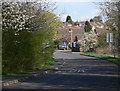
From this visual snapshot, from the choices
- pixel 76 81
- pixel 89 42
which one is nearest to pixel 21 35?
pixel 76 81

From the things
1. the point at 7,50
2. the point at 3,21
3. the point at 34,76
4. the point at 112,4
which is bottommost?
the point at 34,76

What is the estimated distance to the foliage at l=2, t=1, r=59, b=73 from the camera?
17797mm

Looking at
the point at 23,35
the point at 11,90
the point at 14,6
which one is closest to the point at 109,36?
the point at 23,35

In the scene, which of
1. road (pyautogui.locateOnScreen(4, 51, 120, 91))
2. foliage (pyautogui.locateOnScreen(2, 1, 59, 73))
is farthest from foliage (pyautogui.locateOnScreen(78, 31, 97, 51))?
road (pyautogui.locateOnScreen(4, 51, 120, 91))

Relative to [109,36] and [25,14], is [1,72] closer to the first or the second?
[25,14]

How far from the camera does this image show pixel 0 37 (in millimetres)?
19797

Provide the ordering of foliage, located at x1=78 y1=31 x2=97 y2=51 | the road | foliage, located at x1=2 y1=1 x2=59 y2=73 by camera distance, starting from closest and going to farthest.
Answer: the road < foliage, located at x1=2 y1=1 x2=59 y2=73 < foliage, located at x1=78 y1=31 x2=97 y2=51

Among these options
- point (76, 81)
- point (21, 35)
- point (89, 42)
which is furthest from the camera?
point (89, 42)

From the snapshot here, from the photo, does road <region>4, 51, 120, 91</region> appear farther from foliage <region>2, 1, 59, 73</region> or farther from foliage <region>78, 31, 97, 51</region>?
foliage <region>78, 31, 97, 51</region>

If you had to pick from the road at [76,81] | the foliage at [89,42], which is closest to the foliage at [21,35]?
the road at [76,81]

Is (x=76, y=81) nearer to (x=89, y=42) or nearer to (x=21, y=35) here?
(x=21, y=35)

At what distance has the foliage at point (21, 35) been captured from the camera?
17797 millimetres

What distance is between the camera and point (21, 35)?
886 inches

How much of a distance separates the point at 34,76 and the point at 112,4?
10.8 meters
